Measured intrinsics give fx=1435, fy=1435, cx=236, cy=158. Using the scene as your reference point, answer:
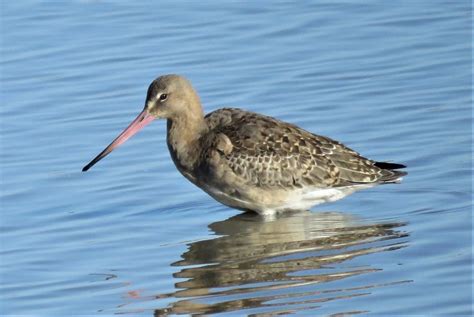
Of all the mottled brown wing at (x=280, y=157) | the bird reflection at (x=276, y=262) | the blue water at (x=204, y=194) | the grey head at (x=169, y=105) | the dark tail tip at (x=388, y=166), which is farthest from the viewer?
the grey head at (x=169, y=105)

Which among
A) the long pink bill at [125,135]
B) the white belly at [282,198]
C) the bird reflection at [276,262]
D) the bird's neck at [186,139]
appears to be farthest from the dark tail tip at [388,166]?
the long pink bill at [125,135]

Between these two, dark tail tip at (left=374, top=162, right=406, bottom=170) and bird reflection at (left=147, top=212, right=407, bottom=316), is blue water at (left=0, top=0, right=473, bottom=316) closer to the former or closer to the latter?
bird reflection at (left=147, top=212, right=407, bottom=316)

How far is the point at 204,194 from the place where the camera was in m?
12.0

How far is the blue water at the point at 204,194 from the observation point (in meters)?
9.14

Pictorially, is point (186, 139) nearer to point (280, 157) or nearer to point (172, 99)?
point (172, 99)

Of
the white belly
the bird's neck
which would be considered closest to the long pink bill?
the bird's neck

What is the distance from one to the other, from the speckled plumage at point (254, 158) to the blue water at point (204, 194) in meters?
0.19

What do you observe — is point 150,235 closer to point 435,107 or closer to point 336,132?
point 336,132

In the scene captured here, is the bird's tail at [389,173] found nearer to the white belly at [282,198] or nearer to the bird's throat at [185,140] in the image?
the white belly at [282,198]

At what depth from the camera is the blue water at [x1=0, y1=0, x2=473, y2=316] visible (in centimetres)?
914

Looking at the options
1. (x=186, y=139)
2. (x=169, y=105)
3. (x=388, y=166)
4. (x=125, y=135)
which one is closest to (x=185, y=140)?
(x=186, y=139)

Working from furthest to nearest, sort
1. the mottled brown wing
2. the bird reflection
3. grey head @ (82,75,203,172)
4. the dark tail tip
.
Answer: grey head @ (82,75,203,172) < the mottled brown wing < the dark tail tip < the bird reflection

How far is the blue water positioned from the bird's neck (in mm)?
367

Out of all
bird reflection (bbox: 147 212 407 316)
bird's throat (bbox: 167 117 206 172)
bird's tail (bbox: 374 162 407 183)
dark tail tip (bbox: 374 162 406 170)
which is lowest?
bird reflection (bbox: 147 212 407 316)
